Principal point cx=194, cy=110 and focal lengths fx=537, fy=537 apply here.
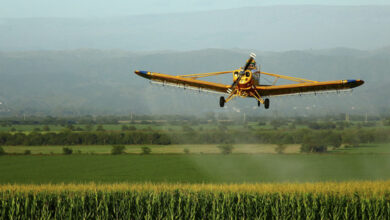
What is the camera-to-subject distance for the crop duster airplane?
2909cm

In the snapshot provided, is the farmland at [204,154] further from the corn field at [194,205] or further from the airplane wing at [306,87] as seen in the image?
the airplane wing at [306,87]

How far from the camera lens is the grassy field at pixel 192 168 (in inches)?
4382

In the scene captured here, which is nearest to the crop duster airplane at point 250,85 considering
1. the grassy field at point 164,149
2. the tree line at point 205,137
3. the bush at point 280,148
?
the tree line at point 205,137

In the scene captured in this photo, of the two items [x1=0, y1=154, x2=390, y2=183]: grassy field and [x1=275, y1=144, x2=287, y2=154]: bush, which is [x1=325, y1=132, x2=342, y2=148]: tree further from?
[x1=275, y1=144, x2=287, y2=154]: bush

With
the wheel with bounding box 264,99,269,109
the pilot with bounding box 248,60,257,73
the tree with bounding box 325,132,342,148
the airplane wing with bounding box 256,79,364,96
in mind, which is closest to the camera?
the wheel with bounding box 264,99,269,109

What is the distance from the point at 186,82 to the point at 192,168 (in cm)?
9684

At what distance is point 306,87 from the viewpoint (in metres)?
30.7

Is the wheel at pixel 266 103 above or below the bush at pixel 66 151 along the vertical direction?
above

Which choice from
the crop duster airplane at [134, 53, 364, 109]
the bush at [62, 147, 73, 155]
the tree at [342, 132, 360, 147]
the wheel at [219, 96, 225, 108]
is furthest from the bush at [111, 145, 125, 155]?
the wheel at [219, 96, 225, 108]

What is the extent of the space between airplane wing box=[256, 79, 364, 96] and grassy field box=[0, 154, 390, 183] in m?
77.0

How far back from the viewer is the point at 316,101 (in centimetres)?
14238

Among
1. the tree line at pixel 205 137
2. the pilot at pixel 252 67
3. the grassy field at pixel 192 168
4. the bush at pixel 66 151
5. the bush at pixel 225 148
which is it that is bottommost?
the grassy field at pixel 192 168

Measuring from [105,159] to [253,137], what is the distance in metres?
39.6

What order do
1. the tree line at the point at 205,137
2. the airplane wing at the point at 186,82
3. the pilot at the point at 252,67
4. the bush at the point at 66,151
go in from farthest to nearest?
the bush at the point at 66,151 < the tree line at the point at 205,137 < the pilot at the point at 252,67 < the airplane wing at the point at 186,82
